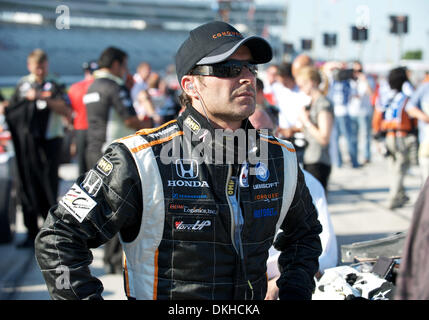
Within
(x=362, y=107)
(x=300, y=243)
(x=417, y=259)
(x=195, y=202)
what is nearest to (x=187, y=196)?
(x=195, y=202)

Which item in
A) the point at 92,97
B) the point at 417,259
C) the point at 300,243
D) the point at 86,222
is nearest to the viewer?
the point at 417,259

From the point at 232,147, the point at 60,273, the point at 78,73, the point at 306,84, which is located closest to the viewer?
the point at 60,273

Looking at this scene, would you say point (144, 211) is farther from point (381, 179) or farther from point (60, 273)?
point (381, 179)

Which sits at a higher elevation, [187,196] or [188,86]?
[188,86]

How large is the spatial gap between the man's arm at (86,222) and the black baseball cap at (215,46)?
17.3 inches

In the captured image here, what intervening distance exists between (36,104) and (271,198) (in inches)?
181

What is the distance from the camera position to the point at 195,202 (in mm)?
1912

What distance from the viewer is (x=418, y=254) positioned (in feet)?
4.10

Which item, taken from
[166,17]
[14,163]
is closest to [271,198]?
[14,163]

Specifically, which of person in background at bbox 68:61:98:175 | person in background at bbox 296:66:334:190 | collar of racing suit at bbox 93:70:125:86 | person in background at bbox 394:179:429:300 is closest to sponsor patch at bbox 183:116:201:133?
person in background at bbox 394:179:429:300

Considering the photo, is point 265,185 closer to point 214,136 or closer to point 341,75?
point 214,136

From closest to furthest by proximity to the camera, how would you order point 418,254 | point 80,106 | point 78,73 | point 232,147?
point 418,254 < point 232,147 < point 80,106 < point 78,73

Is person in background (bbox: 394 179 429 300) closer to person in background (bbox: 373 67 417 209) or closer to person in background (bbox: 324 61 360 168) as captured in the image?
person in background (bbox: 373 67 417 209)

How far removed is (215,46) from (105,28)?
70.9 metres
